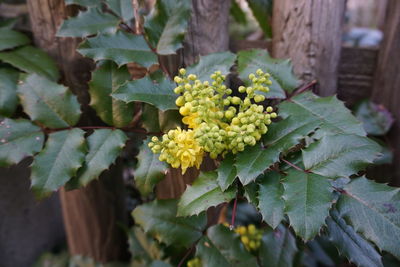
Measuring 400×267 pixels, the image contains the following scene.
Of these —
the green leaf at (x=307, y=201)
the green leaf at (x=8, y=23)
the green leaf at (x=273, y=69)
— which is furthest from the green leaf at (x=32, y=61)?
the green leaf at (x=307, y=201)

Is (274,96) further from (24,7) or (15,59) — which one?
(24,7)

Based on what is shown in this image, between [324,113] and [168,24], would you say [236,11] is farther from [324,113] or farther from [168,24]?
[324,113]

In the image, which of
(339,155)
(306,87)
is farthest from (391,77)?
(339,155)

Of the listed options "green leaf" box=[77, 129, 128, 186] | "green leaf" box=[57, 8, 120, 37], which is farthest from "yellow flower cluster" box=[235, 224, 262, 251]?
"green leaf" box=[57, 8, 120, 37]

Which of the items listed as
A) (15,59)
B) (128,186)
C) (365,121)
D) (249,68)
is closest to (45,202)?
(128,186)

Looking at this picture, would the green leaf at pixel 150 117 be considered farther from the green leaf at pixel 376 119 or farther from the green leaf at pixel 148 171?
the green leaf at pixel 376 119

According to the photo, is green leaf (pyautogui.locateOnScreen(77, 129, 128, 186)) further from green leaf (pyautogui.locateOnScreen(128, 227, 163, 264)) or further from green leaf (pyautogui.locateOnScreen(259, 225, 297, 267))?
green leaf (pyautogui.locateOnScreen(259, 225, 297, 267))

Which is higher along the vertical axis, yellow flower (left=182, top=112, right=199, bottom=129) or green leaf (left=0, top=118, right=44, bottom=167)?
yellow flower (left=182, top=112, right=199, bottom=129)
